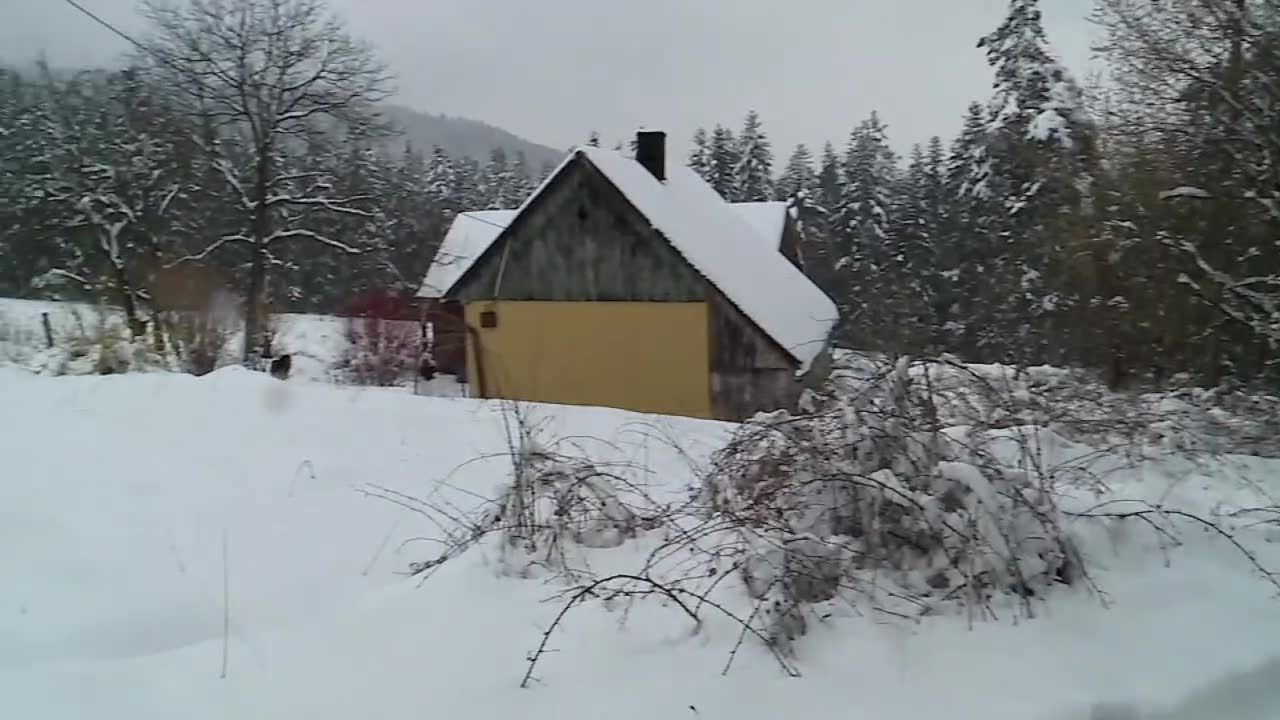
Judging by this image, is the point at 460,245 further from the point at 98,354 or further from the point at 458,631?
the point at 458,631

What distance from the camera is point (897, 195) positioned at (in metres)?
42.5

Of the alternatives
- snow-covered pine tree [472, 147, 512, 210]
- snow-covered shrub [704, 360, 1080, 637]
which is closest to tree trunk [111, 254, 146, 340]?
snow-covered shrub [704, 360, 1080, 637]

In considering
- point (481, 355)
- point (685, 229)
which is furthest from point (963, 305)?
point (481, 355)

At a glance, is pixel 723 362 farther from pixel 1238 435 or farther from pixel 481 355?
pixel 1238 435

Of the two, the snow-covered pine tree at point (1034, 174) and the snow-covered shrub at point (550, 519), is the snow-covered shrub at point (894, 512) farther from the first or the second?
the snow-covered pine tree at point (1034, 174)

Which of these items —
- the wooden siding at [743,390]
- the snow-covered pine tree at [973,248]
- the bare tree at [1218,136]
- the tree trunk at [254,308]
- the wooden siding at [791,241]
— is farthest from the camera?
the snow-covered pine tree at [973,248]

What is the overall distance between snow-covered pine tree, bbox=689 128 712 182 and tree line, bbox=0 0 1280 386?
69 centimetres

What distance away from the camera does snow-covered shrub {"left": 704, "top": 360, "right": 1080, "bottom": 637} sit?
3.17 m

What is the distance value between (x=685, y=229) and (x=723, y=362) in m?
2.84

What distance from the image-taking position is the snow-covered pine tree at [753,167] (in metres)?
44.9

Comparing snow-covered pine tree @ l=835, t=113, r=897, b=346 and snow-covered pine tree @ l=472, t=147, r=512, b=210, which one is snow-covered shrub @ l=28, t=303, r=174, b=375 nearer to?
snow-covered pine tree @ l=835, t=113, r=897, b=346

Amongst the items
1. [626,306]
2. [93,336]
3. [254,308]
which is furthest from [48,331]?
[626,306]

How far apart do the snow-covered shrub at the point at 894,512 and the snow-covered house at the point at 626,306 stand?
38.3ft

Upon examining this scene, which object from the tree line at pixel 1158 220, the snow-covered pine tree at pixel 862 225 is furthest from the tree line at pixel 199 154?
the snow-covered pine tree at pixel 862 225
